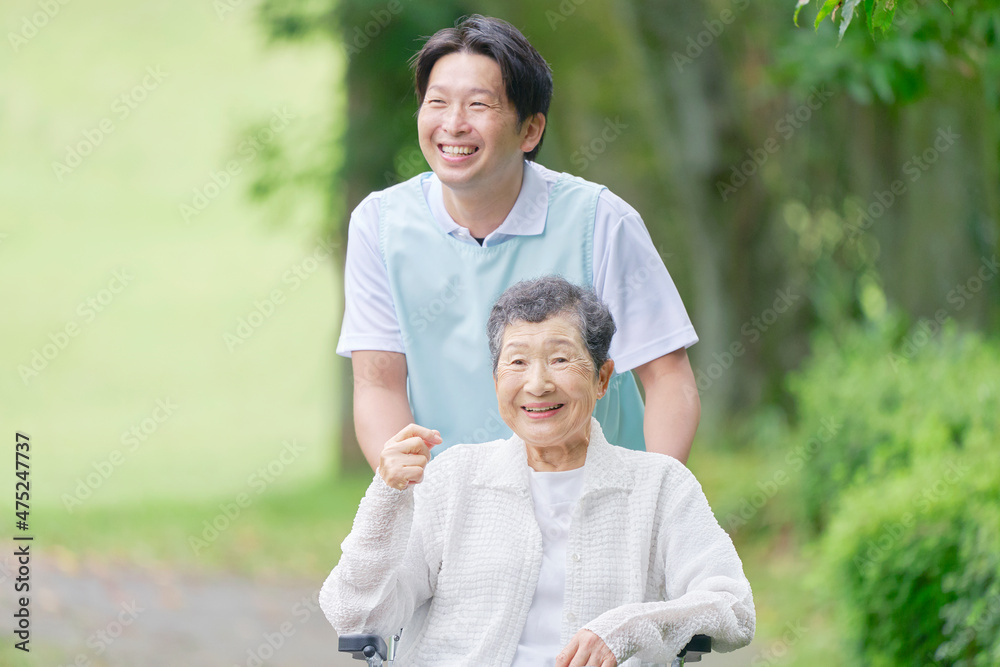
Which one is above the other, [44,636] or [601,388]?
[601,388]

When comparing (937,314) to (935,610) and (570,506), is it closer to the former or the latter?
(935,610)

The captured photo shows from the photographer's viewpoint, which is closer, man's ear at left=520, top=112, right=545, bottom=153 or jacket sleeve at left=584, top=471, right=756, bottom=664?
jacket sleeve at left=584, top=471, right=756, bottom=664

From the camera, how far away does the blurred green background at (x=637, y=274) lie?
16.0ft

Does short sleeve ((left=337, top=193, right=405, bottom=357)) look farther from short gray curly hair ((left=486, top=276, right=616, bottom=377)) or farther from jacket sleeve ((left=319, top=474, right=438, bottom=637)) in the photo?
jacket sleeve ((left=319, top=474, right=438, bottom=637))

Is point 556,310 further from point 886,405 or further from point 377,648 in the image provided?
point 886,405

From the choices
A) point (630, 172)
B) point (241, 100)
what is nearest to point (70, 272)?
point (241, 100)

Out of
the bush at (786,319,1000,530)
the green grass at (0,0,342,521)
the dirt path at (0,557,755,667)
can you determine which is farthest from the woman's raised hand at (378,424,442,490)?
the green grass at (0,0,342,521)

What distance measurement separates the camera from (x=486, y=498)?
2.53 metres

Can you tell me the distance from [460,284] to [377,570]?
2.65 feet

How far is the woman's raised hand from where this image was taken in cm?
221

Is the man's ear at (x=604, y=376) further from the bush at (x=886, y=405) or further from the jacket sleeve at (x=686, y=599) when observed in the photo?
the bush at (x=886, y=405)

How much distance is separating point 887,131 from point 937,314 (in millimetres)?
1460

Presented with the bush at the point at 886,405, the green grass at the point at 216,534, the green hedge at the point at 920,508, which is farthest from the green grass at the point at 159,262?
the green hedge at the point at 920,508

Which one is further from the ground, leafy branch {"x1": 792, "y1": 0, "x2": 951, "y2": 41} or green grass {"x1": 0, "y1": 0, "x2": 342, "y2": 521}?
green grass {"x1": 0, "y1": 0, "x2": 342, "y2": 521}
